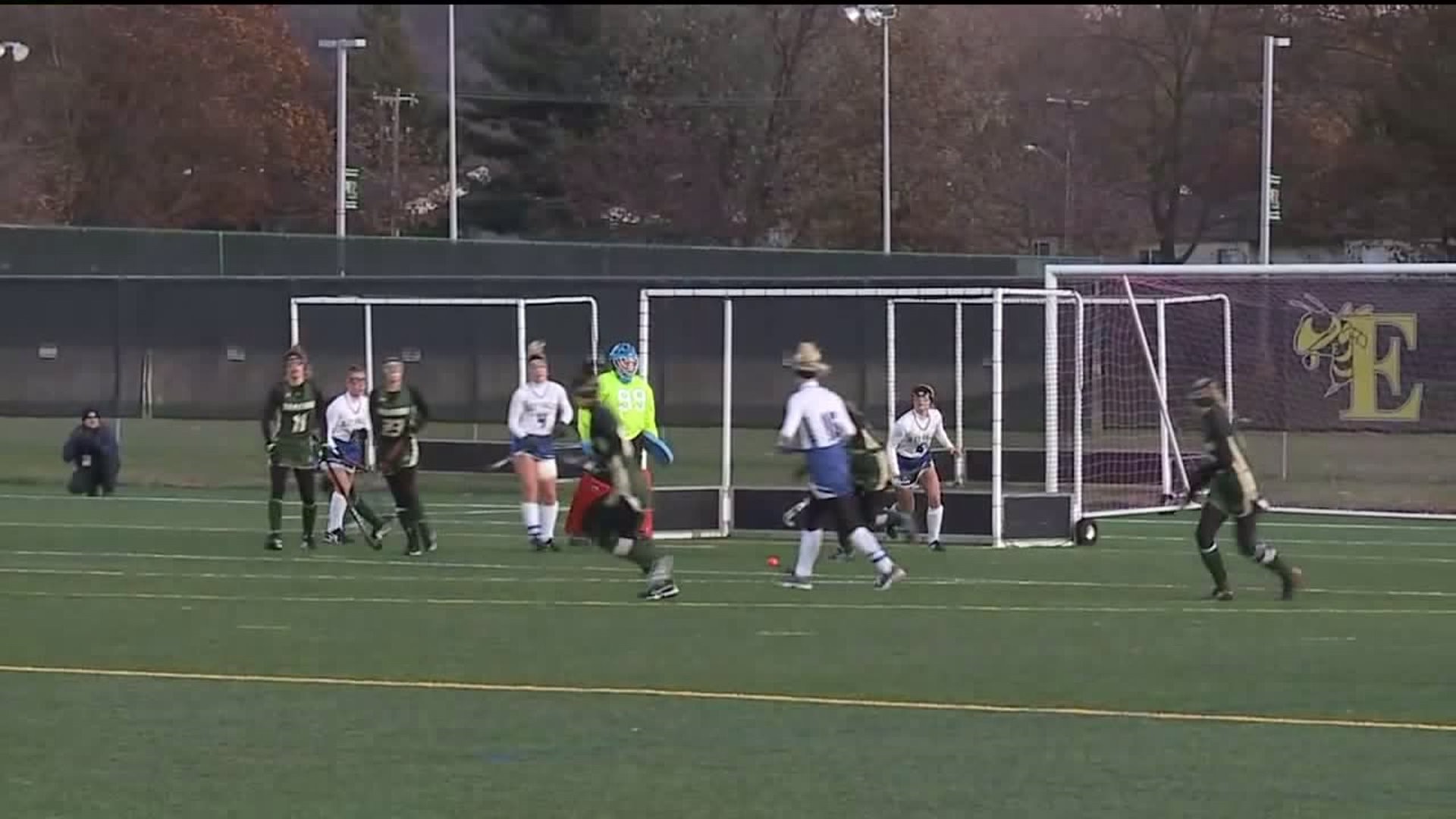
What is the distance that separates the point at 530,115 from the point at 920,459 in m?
53.6

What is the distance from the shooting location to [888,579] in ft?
58.1

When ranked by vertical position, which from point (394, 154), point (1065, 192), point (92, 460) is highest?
point (394, 154)

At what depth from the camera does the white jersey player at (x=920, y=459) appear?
22062mm

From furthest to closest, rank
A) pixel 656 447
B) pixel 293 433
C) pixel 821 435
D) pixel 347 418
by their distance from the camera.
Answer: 1. pixel 347 418
2. pixel 293 433
3. pixel 656 447
4. pixel 821 435

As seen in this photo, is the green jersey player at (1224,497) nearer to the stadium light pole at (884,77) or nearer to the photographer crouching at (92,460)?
the photographer crouching at (92,460)

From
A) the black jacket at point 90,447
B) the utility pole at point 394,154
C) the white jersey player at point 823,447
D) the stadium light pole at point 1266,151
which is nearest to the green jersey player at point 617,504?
the white jersey player at point 823,447

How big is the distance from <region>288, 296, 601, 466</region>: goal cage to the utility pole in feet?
109

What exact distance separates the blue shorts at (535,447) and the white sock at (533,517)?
0.43 meters

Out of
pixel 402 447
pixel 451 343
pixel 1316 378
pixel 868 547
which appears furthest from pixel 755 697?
pixel 451 343

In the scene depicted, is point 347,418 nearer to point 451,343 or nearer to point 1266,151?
point 451,343

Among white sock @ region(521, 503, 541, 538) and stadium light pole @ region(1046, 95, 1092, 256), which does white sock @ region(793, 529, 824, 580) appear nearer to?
Answer: white sock @ region(521, 503, 541, 538)

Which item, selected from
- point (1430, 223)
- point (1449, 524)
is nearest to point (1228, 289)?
point (1449, 524)

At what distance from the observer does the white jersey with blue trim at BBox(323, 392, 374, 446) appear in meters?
21.9

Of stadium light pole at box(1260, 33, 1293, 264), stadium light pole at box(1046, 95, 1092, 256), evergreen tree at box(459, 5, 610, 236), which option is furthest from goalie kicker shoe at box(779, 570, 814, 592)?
evergreen tree at box(459, 5, 610, 236)
